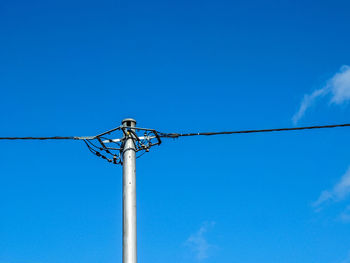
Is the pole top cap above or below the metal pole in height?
above

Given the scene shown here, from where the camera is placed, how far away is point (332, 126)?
10.5m

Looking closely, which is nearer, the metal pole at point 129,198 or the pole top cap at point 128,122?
the metal pole at point 129,198

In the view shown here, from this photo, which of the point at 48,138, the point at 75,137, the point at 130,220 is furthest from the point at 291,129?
the point at 48,138

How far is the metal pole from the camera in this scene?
8562 millimetres

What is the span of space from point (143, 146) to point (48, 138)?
249 cm

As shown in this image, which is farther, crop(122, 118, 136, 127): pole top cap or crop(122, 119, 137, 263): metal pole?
crop(122, 118, 136, 127): pole top cap

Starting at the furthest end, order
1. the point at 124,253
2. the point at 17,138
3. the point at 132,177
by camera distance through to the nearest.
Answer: the point at 17,138
the point at 132,177
the point at 124,253

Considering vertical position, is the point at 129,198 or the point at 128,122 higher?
the point at 128,122

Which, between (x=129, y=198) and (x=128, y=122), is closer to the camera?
(x=129, y=198)

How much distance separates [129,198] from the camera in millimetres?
9078

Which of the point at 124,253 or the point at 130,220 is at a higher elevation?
the point at 130,220

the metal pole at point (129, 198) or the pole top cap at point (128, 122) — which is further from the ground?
the pole top cap at point (128, 122)

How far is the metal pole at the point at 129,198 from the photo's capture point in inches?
337

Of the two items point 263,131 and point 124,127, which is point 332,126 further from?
point 124,127
